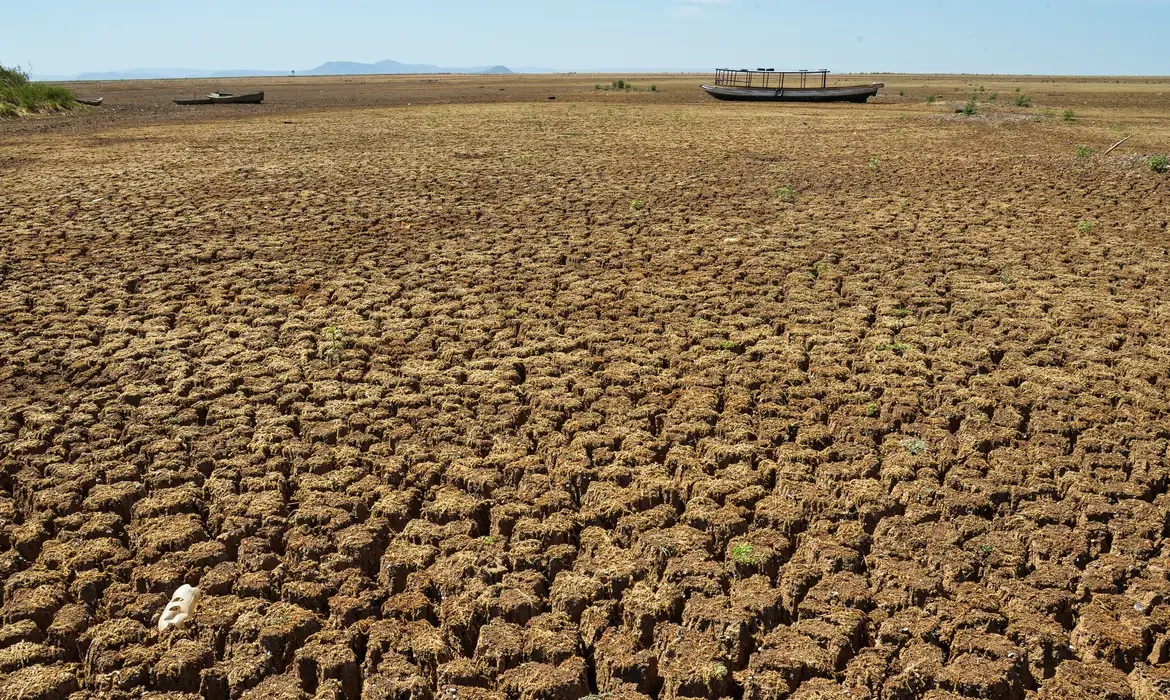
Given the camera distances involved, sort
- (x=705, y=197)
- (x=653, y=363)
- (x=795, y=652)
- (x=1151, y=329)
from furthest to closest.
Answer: (x=705, y=197) → (x=1151, y=329) → (x=653, y=363) → (x=795, y=652)

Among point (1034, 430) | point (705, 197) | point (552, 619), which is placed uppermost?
point (705, 197)

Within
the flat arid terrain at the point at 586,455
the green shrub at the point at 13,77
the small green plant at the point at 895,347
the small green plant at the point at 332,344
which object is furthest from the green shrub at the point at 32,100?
the small green plant at the point at 895,347

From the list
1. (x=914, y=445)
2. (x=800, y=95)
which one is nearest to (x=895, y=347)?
(x=914, y=445)

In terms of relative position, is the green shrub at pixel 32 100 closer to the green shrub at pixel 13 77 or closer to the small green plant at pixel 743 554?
the green shrub at pixel 13 77

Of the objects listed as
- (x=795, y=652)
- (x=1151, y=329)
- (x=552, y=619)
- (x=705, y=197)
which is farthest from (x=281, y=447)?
(x=705, y=197)

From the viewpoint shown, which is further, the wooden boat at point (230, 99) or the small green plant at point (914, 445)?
the wooden boat at point (230, 99)

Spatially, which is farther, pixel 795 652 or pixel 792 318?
pixel 792 318

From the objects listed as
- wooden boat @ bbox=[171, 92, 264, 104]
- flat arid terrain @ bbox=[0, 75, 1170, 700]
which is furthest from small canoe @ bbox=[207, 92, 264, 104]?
flat arid terrain @ bbox=[0, 75, 1170, 700]

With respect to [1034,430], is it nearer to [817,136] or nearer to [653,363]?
[653,363]
